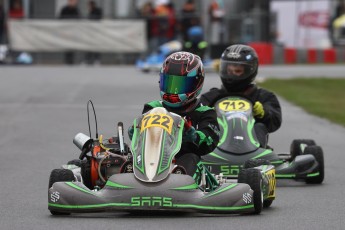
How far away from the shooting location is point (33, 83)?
76.9ft

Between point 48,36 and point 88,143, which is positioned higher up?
point 88,143

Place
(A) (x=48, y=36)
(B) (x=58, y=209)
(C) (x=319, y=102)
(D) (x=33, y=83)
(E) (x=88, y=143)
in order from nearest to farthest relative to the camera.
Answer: (B) (x=58, y=209)
(E) (x=88, y=143)
(C) (x=319, y=102)
(D) (x=33, y=83)
(A) (x=48, y=36)

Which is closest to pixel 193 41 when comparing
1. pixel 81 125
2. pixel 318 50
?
pixel 318 50

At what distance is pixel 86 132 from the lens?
1536 cm

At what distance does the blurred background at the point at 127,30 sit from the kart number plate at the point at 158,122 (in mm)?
21653

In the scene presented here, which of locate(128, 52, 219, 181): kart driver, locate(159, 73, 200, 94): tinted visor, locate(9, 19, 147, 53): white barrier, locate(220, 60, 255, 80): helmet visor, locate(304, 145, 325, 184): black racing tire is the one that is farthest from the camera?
locate(9, 19, 147, 53): white barrier

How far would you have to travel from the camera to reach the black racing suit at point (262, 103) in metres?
10.7

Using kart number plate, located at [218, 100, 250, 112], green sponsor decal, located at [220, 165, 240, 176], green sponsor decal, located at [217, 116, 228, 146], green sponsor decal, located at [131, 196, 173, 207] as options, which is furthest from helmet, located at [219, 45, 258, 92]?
green sponsor decal, located at [131, 196, 173, 207]

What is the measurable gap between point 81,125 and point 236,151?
19.9ft

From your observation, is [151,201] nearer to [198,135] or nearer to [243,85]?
[198,135]

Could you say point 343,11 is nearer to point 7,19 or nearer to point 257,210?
point 7,19

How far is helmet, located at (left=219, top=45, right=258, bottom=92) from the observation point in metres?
11.3

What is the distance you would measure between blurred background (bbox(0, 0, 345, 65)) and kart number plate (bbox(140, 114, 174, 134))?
71.0ft

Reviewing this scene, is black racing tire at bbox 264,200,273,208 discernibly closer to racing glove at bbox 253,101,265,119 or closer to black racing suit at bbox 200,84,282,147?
black racing suit at bbox 200,84,282,147
